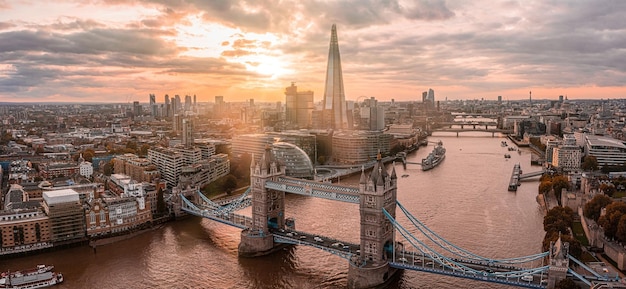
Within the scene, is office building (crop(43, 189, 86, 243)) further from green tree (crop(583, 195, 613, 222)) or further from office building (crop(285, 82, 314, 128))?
office building (crop(285, 82, 314, 128))

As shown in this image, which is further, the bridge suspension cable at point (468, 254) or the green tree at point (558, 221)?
the green tree at point (558, 221)

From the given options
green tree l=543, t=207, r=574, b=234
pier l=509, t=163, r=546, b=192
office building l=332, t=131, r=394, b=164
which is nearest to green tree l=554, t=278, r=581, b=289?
green tree l=543, t=207, r=574, b=234

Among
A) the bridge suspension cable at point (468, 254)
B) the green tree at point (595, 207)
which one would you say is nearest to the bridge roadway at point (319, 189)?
the bridge suspension cable at point (468, 254)

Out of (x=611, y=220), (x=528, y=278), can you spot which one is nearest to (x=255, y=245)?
(x=528, y=278)

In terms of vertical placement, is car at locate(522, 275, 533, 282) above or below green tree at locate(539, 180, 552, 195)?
below

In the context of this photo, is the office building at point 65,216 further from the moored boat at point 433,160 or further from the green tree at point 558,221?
the moored boat at point 433,160

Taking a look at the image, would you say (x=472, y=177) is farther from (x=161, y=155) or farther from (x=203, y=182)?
(x=161, y=155)
